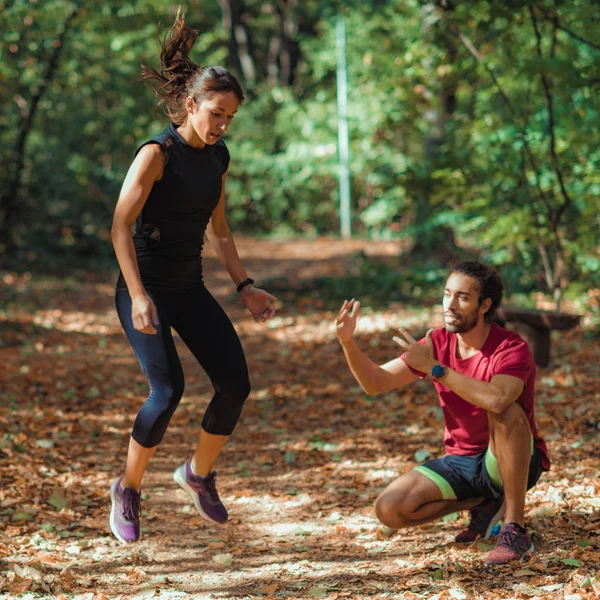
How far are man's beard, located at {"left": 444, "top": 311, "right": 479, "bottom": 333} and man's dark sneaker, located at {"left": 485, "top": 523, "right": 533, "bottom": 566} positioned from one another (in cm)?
87

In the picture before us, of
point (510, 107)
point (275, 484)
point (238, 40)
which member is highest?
point (238, 40)

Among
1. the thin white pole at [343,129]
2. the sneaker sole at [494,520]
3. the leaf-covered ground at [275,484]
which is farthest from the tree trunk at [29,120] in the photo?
the thin white pole at [343,129]

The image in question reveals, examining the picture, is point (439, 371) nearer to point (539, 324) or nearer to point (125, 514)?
point (125, 514)

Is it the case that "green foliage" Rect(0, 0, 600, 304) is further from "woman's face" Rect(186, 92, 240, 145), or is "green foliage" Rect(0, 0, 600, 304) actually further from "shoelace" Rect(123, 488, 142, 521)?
"shoelace" Rect(123, 488, 142, 521)

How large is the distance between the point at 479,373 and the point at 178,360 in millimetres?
1342

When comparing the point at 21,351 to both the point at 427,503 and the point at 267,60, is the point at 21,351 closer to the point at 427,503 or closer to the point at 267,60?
the point at 427,503

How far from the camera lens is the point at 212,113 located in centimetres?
355

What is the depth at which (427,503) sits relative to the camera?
151 inches

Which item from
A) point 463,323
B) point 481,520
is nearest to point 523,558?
point 481,520

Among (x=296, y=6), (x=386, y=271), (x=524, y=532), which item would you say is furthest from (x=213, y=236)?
(x=296, y=6)

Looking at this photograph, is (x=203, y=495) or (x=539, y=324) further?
(x=539, y=324)

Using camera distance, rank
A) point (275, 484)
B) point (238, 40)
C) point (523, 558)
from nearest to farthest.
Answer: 1. point (523, 558)
2. point (275, 484)
3. point (238, 40)

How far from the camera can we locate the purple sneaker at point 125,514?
3.80m

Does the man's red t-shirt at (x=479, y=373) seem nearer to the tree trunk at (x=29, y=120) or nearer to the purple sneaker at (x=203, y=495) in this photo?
the purple sneaker at (x=203, y=495)
